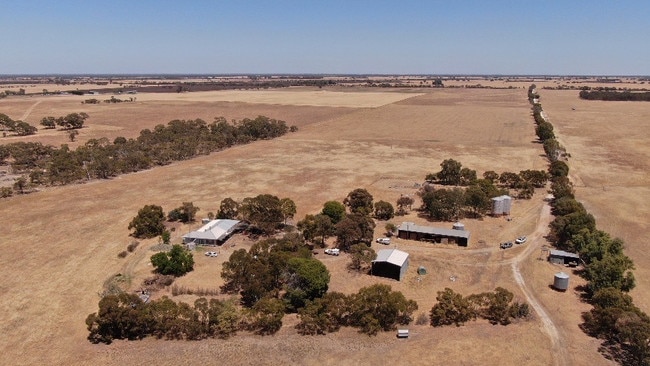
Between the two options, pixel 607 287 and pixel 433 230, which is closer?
pixel 607 287

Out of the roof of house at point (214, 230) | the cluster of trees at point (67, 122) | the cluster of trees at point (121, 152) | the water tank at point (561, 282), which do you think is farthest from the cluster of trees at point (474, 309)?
the cluster of trees at point (67, 122)

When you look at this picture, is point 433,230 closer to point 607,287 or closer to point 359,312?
point 607,287

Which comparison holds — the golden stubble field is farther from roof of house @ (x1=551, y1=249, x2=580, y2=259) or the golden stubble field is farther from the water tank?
roof of house @ (x1=551, y1=249, x2=580, y2=259)

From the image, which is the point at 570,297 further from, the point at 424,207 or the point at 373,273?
the point at 424,207

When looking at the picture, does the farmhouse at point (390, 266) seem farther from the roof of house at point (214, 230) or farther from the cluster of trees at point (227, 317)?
the roof of house at point (214, 230)

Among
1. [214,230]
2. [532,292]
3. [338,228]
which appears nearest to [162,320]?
[214,230]

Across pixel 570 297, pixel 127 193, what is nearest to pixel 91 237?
pixel 127 193
